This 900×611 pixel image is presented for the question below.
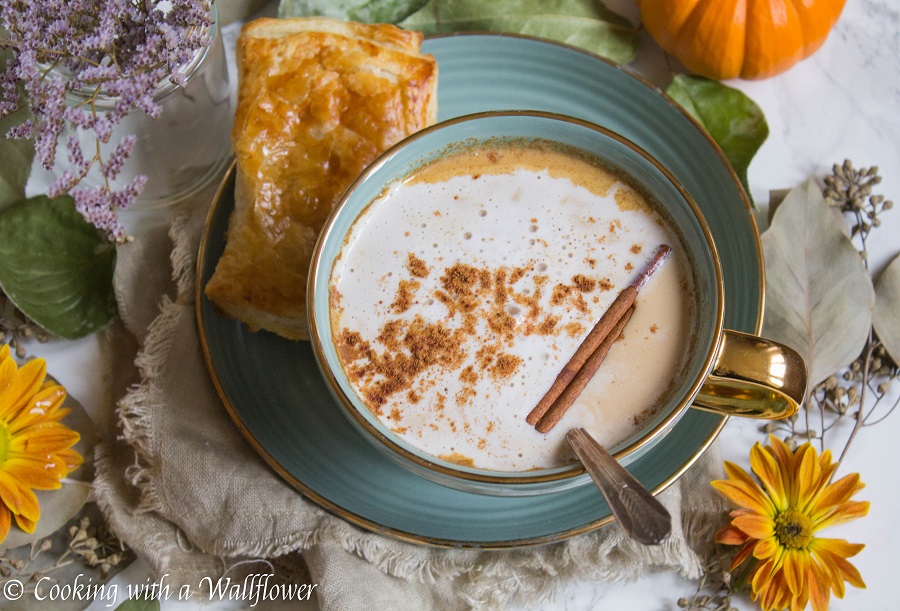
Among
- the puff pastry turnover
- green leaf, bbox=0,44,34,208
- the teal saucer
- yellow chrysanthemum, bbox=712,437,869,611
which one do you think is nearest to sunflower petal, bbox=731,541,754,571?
yellow chrysanthemum, bbox=712,437,869,611

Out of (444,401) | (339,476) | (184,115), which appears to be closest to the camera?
(444,401)

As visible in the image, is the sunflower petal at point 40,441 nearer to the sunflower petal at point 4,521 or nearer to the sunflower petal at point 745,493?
the sunflower petal at point 4,521

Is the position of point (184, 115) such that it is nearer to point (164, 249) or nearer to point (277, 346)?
point (164, 249)

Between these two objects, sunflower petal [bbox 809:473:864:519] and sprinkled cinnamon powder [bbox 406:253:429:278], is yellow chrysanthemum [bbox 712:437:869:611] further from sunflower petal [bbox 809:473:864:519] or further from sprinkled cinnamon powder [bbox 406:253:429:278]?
sprinkled cinnamon powder [bbox 406:253:429:278]

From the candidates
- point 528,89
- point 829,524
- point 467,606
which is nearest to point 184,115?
point 528,89

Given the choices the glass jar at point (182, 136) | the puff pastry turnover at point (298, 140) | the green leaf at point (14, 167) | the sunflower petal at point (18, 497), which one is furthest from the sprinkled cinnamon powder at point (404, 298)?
the green leaf at point (14, 167)
